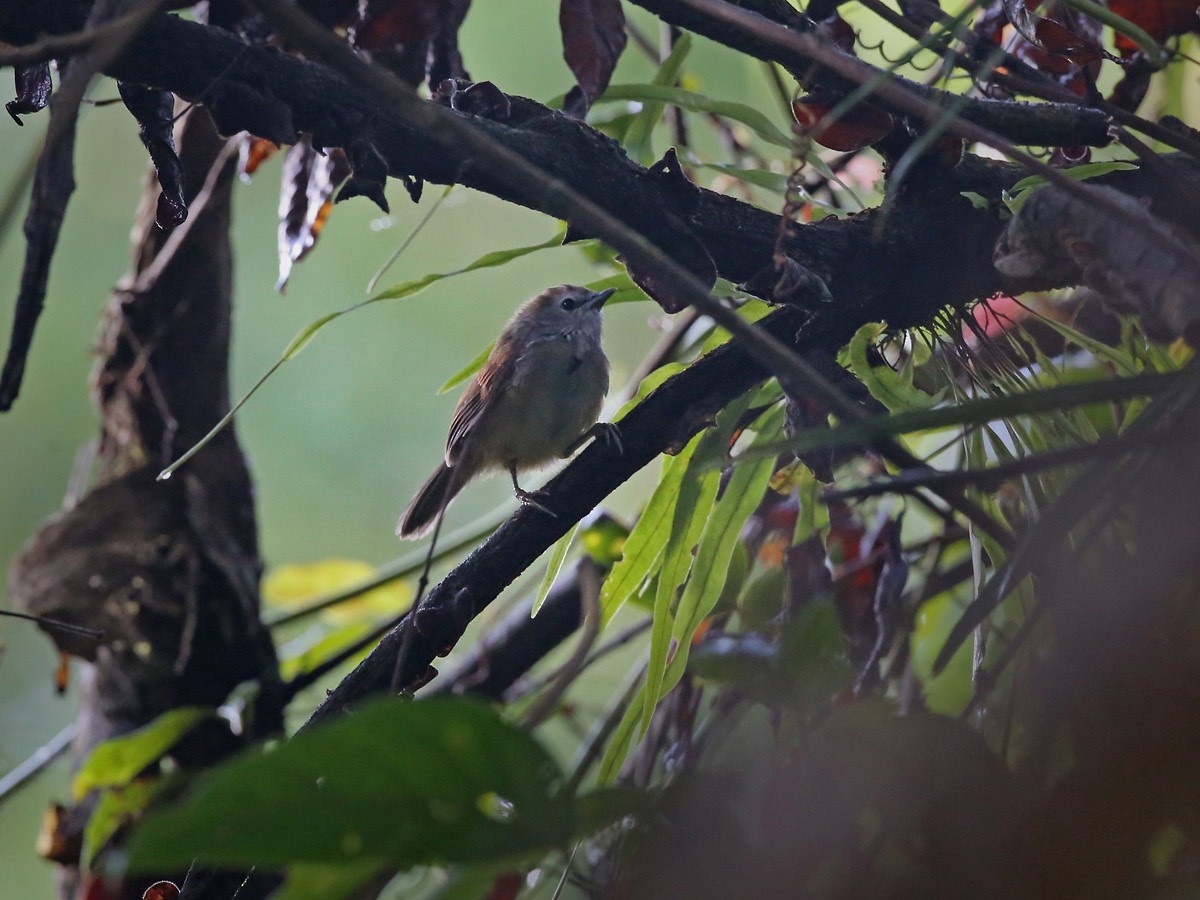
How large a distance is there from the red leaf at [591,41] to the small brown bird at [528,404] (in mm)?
1132

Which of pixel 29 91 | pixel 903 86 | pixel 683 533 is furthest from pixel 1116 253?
pixel 29 91

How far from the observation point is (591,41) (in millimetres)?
1642

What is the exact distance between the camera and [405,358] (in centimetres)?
719

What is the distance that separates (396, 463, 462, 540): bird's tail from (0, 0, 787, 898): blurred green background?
247 cm

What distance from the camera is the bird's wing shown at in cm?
288

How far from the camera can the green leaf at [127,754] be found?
2049 millimetres

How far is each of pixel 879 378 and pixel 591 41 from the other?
72 centimetres

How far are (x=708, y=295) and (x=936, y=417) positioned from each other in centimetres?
21

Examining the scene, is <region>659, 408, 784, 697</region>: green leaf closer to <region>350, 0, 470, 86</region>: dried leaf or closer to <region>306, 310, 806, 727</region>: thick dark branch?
<region>306, 310, 806, 727</region>: thick dark branch

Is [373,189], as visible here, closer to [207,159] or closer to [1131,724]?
[1131,724]

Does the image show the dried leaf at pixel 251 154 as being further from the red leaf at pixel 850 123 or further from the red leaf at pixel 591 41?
the red leaf at pixel 850 123

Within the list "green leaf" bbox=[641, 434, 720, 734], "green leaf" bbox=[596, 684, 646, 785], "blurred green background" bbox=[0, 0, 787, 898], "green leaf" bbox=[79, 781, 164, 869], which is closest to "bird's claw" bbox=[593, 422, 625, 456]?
"green leaf" bbox=[641, 434, 720, 734]

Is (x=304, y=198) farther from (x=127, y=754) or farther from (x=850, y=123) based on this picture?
(x=127, y=754)

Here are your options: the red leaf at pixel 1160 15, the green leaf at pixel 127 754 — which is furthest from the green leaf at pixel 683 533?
the green leaf at pixel 127 754
